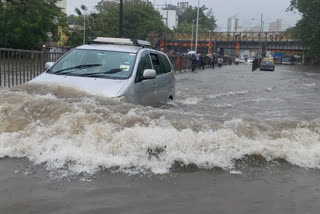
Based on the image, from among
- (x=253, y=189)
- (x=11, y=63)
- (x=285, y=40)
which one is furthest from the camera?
(x=285, y=40)

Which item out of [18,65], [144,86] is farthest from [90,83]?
[18,65]

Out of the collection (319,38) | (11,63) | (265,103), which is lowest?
(265,103)

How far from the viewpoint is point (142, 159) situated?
468 centimetres

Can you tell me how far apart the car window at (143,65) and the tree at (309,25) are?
62686 millimetres

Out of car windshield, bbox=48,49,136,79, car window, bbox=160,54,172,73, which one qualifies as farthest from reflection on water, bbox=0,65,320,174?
car window, bbox=160,54,172,73

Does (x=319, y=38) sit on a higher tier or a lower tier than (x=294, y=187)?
higher

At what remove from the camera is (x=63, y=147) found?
4.82 meters

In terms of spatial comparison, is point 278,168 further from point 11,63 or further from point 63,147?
point 11,63

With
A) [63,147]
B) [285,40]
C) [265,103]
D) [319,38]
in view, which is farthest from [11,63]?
[285,40]

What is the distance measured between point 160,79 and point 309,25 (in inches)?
2564

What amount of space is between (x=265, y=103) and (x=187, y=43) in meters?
83.8

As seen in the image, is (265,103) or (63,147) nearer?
(63,147)

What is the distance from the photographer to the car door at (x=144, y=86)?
700 cm

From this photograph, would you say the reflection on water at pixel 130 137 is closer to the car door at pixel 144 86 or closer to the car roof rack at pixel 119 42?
the car door at pixel 144 86
